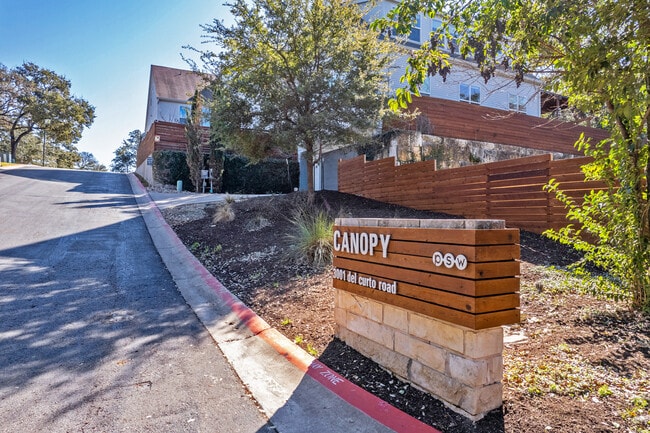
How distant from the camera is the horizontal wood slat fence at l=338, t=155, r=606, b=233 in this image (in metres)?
7.60

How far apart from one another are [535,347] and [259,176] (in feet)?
59.8

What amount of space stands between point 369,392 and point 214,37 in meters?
9.52

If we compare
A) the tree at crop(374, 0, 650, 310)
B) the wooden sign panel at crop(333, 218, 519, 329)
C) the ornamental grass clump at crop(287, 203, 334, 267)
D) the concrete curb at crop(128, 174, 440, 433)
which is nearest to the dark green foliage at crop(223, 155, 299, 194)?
the ornamental grass clump at crop(287, 203, 334, 267)

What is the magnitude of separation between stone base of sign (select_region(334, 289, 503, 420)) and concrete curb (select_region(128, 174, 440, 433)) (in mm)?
318

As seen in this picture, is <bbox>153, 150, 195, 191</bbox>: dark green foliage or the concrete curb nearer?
the concrete curb

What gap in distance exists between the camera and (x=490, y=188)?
8938 millimetres

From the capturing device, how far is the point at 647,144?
12.7 feet

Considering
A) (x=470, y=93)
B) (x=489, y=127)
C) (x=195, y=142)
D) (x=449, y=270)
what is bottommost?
(x=449, y=270)

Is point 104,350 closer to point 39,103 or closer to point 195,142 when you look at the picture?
point 195,142

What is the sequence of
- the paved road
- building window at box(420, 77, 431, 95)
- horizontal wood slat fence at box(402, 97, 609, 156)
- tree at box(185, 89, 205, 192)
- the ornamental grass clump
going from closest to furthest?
the paved road < the ornamental grass clump < horizontal wood slat fence at box(402, 97, 609, 156) < building window at box(420, 77, 431, 95) < tree at box(185, 89, 205, 192)

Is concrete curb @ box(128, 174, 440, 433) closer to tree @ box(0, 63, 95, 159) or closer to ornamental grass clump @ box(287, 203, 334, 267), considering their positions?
ornamental grass clump @ box(287, 203, 334, 267)

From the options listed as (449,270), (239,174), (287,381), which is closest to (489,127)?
(239,174)

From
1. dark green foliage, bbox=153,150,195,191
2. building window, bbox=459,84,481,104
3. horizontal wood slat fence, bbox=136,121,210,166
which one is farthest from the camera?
horizontal wood slat fence, bbox=136,121,210,166

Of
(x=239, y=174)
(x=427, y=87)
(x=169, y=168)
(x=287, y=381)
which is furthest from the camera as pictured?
(x=239, y=174)
